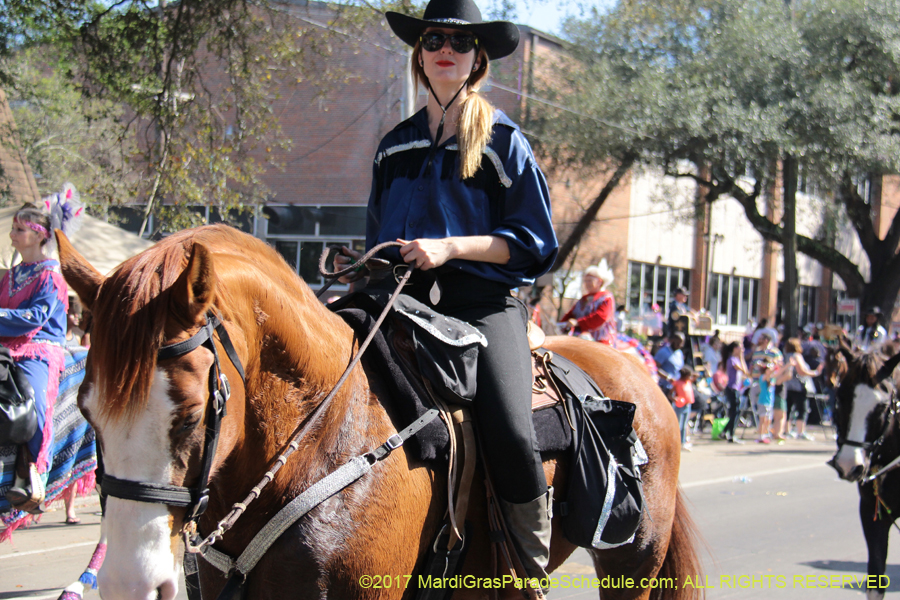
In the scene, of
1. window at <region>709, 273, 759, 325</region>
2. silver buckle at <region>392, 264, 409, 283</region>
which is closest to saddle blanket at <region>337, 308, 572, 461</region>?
silver buckle at <region>392, 264, 409, 283</region>

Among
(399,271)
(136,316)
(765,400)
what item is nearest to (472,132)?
(399,271)

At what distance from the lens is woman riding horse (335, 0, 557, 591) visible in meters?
2.59

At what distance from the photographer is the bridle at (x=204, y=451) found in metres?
1.77

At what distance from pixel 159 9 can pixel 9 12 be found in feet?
6.67

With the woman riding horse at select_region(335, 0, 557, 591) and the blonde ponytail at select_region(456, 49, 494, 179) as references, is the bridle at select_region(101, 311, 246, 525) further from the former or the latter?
the blonde ponytail at select_region(456, 49, 494, 179)

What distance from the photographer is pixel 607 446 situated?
3107 mm

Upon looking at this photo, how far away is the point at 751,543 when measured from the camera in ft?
23.5

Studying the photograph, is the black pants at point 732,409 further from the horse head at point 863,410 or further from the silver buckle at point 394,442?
the silver buckle at point 394,442

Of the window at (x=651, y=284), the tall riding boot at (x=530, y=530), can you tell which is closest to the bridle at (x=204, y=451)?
the tall riding boot at (x=530, y=530)

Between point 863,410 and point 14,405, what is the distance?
20.0 feet

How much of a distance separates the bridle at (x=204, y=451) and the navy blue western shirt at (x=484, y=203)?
104 centimetres

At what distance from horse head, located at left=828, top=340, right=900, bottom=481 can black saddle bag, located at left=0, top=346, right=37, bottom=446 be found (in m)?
5.73

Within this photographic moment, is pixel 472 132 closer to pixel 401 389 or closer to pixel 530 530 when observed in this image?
pixel 401 389

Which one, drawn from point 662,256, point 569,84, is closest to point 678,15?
point 569,84
